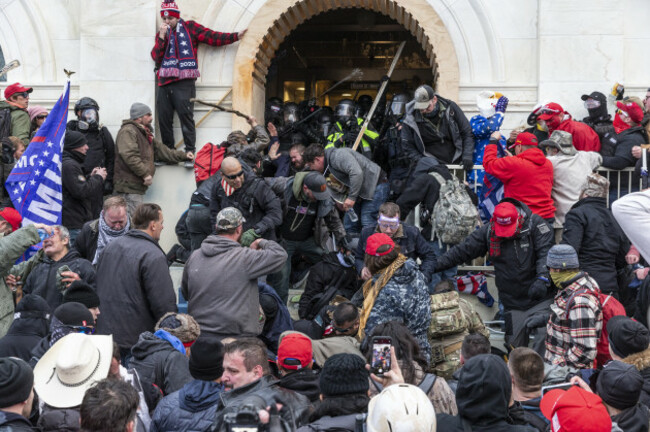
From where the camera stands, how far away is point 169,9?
12.5m

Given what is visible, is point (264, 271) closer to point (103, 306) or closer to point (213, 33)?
point (103, 306)

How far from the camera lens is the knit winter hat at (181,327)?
6953mm

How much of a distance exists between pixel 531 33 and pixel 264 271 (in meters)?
6.69

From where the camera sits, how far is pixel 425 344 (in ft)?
24.3

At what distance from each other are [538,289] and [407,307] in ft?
6.52

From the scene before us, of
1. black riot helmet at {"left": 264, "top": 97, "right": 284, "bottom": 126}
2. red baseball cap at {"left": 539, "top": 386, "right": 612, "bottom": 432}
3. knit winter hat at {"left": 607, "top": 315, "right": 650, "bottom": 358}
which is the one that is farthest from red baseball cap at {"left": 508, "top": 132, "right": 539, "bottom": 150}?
red baseball cap at {"left": 539, "top": 386, "right": 612, "bottom": 432}

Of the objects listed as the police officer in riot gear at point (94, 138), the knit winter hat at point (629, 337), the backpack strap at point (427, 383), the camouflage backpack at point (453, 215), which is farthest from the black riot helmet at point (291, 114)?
the backpack strap at point (427, 383)

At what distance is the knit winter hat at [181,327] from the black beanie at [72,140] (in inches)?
173

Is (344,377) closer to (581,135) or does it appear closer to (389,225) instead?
(389,225)

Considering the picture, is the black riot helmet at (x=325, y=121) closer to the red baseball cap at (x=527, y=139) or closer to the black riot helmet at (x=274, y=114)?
the black riot helmet at (x=274, y=114)

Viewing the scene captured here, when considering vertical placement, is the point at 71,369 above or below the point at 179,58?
below

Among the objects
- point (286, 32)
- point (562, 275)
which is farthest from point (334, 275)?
point (286, 32)

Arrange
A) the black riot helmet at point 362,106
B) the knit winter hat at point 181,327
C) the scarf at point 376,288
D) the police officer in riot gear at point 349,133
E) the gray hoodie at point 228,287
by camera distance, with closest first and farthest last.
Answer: the knit winter hat at point 181,327
the scarf at point 376,288
the gray hoodie at point 228,287
the police officer in riot gear at point 349,133
the black riot helmet at point 362,106

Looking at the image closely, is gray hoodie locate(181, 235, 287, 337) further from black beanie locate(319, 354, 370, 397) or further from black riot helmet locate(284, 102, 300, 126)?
black riot helmet locate(284, 102, 300, 126)
